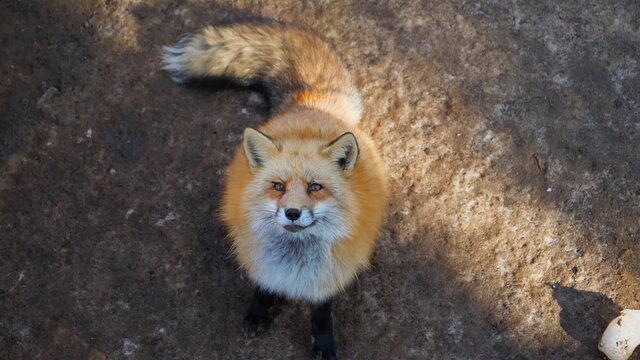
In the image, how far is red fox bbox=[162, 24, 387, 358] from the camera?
114 inches

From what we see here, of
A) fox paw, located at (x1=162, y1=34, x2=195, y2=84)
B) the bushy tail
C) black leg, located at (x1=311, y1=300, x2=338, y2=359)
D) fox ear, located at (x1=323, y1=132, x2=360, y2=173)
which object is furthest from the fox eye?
fox paw, located at (x1=162, y1=34, x2=195, y2=84)

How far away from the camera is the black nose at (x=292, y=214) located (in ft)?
9.02

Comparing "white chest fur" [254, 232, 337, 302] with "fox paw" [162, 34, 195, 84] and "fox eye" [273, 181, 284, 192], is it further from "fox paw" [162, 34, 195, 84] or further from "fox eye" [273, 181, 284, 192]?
"fox paw" [162, 34, 195, 84]

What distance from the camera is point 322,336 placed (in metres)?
3.43

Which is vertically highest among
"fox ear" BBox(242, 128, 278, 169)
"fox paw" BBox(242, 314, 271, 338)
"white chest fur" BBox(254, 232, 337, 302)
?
"fox ear" BBox(242, 128, 278, 169)

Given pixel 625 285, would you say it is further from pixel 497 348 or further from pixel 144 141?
pixel 144 141

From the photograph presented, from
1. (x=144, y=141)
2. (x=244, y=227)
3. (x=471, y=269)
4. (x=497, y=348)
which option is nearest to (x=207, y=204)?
→ (x=144, y=141)

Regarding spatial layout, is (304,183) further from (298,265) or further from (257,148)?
(298,265)

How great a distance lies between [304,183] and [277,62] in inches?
46.7

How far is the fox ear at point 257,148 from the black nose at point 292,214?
1.06ft

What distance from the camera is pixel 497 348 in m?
3.54

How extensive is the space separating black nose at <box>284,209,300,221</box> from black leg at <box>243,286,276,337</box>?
85cm

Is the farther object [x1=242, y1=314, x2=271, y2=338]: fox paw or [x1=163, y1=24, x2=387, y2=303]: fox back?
[x1=242, y1=314, x2=271, y2=338]: fox paw

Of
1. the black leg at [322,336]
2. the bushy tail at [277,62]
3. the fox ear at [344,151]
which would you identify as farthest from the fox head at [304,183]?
the bushy tail at [277,62]
